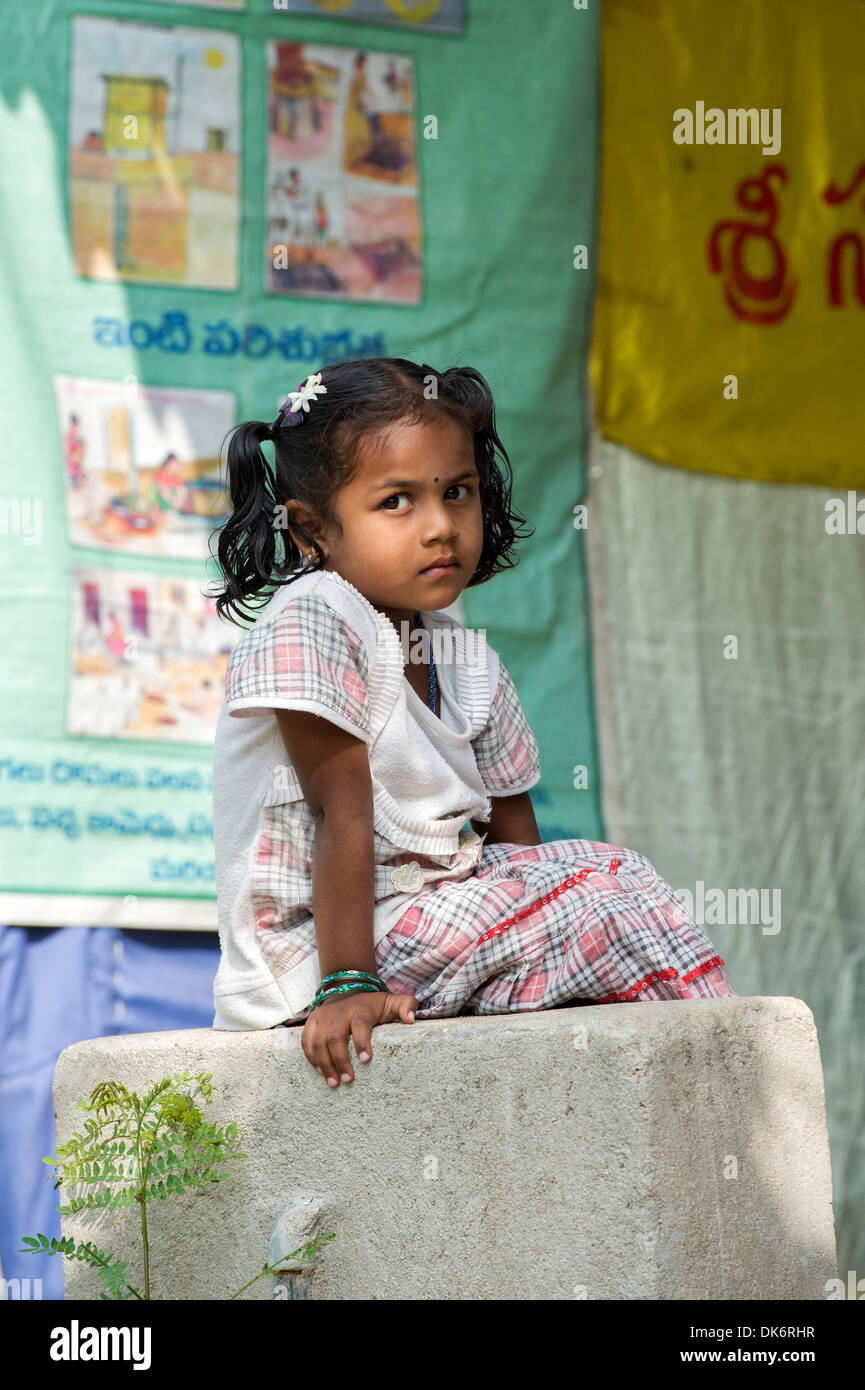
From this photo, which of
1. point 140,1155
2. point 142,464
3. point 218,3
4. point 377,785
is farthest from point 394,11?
point 140,1155

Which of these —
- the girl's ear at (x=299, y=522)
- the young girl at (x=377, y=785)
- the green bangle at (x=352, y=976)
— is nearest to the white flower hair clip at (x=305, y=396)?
the young girl at (x=377, y=785)

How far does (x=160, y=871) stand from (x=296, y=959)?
4.46ft

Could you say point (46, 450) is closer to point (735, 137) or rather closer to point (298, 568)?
point (298, 568)

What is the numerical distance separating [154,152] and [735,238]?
1.60 m

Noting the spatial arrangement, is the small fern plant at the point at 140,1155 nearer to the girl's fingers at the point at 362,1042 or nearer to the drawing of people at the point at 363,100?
the girl's fingers at the point at 362,1042

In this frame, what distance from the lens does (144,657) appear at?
12.0 feet

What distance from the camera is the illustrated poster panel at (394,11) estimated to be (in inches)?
152

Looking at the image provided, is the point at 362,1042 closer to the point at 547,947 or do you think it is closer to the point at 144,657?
the point at 547,947

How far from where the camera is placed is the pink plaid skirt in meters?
2.17

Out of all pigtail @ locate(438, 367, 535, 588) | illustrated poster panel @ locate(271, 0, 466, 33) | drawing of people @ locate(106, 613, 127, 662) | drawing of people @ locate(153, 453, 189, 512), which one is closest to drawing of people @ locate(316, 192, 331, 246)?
illustrated poster panel @ locate(271, 0, 466, 33)

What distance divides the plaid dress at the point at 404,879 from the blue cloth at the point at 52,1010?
1246 mm

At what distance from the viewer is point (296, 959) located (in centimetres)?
233

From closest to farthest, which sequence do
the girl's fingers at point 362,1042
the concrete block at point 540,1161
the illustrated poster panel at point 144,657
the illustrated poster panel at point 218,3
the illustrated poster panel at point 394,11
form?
the concrete block at point 540,1161 → the girl's fingers at point 362,1042 → the illustrated poster panel at point 144,657 → the illustrated poster panel at point 218,3 → the illustrated poster panel at point 394,11

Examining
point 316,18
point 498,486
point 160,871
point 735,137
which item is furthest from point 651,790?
point 316,18
